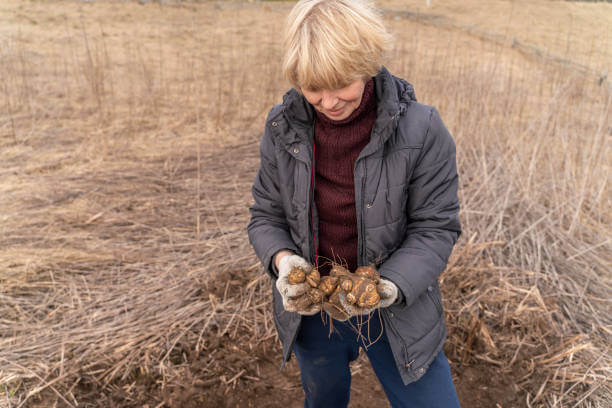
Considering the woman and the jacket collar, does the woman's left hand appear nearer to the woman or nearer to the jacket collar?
the woman

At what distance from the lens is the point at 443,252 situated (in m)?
1.21

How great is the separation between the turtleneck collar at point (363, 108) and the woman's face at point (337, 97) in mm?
30

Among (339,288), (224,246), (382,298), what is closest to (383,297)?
(382,298)

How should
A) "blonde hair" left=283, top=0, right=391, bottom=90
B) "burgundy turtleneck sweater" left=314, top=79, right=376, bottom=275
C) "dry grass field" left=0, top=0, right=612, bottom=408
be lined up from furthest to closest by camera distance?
"dry grass field" left=0, top=0, right=612, bottom=408 → "burgundy turtleneck sweater" left=314, top=79, right=376, bottom=275 → "blonde hair" left=283, top=0, right=391, bottom=90

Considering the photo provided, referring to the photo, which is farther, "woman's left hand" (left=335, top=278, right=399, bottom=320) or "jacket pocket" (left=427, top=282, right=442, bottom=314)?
"jacket pocket" (left=427, top=282, right=442, bottom=314)

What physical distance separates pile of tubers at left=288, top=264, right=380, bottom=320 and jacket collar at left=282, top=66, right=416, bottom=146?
1.17 ft

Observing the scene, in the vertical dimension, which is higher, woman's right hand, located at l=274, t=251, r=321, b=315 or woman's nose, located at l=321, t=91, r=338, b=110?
woman's nose, located at l=321, t=91, r=338, b=110

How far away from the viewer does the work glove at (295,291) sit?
3.89 feet

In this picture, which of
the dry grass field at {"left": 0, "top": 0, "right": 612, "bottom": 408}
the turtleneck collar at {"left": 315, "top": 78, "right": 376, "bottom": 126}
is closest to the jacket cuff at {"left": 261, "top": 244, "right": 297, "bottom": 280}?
the turtleneck collar at {"left": 315, "top": 78, "right": 376, "bottom": 126}

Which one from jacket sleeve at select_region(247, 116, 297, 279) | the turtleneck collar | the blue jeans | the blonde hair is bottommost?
the blue jeans

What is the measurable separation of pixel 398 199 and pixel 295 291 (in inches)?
14.8

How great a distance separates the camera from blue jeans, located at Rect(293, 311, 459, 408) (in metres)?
1.25

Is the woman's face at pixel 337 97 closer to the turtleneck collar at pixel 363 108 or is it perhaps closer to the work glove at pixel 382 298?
the turtleneck collar at pixel 363 108

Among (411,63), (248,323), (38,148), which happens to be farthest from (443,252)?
(38,148)
